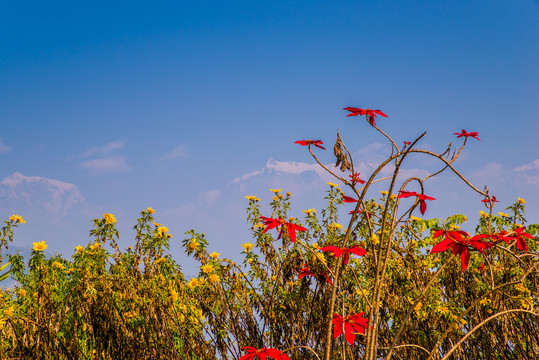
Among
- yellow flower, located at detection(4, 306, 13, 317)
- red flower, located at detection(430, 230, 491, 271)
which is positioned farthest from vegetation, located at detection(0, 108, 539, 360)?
red flower, located at detection(430, 230, 491, 271)

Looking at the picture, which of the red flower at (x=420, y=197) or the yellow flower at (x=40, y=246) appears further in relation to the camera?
the yellow flower at (x=40, y=246)

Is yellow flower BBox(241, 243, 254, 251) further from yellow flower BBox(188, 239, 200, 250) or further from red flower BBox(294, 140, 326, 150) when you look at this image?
red flower BBox(294, 140, 326, 150)

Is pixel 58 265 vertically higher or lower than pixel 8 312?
higher

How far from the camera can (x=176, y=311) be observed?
116 inches

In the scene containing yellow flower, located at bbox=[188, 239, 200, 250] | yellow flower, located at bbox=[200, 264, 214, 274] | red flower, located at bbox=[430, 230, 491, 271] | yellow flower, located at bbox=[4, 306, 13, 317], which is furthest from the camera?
yellow flower, located at bbox=[188, 239, 200, 250]

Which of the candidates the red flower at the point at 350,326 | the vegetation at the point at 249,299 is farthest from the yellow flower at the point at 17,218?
the red flower at the point at 350,326

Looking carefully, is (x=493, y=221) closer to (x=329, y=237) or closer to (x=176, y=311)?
(x=329, y=237)

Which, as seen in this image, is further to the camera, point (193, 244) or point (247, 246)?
point (247, 246)

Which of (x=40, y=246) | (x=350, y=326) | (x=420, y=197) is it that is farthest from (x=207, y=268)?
(x=420, y=197)

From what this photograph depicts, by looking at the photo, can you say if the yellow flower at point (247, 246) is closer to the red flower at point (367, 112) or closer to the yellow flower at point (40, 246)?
the yellow flower at point (40, 246)

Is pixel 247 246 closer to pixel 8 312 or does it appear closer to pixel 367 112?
pixel 8 312

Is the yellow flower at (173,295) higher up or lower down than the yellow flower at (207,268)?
lower down

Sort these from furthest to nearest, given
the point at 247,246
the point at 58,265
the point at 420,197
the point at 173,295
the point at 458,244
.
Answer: the point at 247,246, the point at 58,265, the point at 173,295, the point at 420,197, the point at 458,244

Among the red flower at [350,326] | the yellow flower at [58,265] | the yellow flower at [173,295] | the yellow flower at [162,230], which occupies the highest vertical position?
the yellow flower at [162,230]
